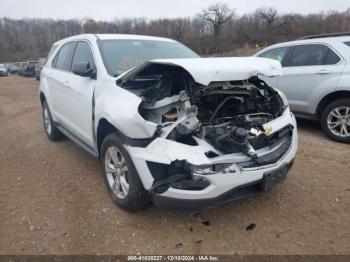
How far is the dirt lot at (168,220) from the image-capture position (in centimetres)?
262

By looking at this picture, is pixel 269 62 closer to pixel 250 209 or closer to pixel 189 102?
pixel 189 102

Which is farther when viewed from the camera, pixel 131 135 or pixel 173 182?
pixel 131 135

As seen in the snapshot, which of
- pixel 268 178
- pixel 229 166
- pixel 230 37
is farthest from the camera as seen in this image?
pixel 230 37

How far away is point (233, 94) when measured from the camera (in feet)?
10.5

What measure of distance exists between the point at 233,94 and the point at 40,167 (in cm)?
296

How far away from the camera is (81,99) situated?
12.2 feet

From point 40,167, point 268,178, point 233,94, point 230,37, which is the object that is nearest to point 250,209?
point 268,178

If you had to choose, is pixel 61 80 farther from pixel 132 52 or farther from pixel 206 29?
pixel 206 29

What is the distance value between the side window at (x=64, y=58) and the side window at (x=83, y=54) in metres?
0.23

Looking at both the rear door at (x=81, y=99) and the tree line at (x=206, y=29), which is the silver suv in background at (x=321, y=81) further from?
the tree line at (x=206, y=29)

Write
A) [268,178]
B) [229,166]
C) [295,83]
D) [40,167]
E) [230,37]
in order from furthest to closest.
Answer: [230,37] < [295,83] < [40,167] < [268,178] < [229,166]

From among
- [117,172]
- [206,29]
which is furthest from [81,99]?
[206,29]

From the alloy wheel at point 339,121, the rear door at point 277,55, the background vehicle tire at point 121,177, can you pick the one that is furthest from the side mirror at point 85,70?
the alloy wheel at point 339,121

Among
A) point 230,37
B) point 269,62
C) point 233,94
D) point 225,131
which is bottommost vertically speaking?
point 230,37
